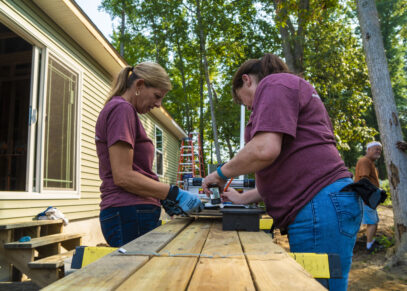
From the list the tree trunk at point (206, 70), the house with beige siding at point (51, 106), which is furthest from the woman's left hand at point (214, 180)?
the tree trunk at point (206, 70)

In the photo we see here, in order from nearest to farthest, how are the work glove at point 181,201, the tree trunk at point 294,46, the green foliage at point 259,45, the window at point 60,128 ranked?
1. the work glove at point 181,201
2. the window at point 60,128
3. the tree trunk at point 294,46
4. the green foliage at point 259,45

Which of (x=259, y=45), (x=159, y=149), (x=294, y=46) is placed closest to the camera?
(x=294, y=46)

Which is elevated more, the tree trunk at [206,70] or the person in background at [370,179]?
the tree trunk at [206,70]

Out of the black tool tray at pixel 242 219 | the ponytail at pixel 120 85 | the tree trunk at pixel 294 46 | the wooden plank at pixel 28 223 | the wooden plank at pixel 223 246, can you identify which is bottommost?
the wooden plank at pixel 28 223

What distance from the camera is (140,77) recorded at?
2.08m

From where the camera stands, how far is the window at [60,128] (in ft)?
16.6

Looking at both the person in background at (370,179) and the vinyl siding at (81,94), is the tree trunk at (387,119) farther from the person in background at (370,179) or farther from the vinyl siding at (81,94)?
the vinyl siding at (81,94)

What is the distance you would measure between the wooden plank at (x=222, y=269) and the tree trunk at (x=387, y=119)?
184 inches

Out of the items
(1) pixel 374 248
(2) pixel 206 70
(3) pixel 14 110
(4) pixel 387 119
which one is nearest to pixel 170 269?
(4) pixel 387 119

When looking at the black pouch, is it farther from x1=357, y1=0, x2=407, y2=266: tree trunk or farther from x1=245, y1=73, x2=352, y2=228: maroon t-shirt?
x1=357, y1=0, x2=407, y2=266: tree trunk

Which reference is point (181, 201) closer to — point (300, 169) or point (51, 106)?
point (300, 169)

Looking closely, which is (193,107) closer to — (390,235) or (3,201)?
(390,235)

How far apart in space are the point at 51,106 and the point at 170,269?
4.89m

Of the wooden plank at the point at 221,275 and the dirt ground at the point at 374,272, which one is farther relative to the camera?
Result: the dirt ground at the point at 374,272
